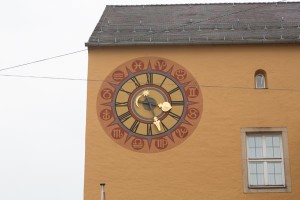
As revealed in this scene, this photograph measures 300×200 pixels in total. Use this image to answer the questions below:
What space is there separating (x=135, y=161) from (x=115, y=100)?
1.84 m

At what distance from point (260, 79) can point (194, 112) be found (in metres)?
2.16

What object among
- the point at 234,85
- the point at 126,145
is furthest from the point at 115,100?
the point at 234,85

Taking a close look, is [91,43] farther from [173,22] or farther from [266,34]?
[266,34]

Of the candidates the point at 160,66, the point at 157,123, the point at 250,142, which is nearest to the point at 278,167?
the point at 250,142

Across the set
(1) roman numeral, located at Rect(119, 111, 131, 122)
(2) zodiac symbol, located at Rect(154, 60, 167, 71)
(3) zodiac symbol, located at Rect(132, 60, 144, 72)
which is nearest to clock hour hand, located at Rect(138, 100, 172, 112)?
(1) roman numeral, located at Rect(119, 111, 131, 122)

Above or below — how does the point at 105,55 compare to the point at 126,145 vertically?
above

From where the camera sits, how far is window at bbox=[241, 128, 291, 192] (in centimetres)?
1727

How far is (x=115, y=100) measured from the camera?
18.3m

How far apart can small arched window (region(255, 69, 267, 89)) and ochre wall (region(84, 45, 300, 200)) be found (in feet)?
0.41

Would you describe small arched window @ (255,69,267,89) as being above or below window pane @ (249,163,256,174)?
above

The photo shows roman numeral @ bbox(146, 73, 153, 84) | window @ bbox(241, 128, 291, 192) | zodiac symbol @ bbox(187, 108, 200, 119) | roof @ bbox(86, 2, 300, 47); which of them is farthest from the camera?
roof @ bbox(86, 2, 300, 47)

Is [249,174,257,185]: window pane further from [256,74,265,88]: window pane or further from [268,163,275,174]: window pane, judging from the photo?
[256,74,265,88]: window pane

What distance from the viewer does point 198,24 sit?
65.1ft

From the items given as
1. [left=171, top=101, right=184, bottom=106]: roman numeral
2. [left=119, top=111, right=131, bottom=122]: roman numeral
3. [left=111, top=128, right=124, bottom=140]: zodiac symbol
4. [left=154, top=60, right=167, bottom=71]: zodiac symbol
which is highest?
[left=154, top=60, right=167, bottom=71]: zodiac symbol
